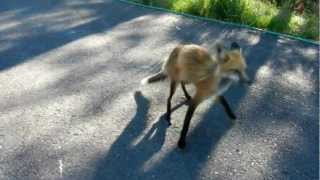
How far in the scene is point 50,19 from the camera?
6449 millimetres

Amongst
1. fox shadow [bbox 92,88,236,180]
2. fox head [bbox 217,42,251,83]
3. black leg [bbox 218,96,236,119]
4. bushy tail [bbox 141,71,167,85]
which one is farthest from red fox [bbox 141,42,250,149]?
bushy tail [bbox 141,71,167,85]

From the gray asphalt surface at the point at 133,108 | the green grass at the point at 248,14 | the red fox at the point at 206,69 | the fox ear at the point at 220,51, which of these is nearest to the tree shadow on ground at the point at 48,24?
the gray asphalt surface at the point at 133,108

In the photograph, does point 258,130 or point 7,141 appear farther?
point 258,130

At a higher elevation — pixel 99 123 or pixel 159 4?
pixel 159 4

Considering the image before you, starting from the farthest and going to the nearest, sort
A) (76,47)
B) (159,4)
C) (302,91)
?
(159,4) < (76,47) < (302,91)

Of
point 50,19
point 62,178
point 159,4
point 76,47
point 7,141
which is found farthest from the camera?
Result: point 159,4

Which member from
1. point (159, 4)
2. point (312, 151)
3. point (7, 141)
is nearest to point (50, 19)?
point (159, 4)

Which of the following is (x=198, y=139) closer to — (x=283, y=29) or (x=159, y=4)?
(x=283, y=29)

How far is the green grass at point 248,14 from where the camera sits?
6.50m

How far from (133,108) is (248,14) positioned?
11.0 feet

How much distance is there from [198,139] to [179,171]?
1.62 ft

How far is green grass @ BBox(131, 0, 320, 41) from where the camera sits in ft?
21.3

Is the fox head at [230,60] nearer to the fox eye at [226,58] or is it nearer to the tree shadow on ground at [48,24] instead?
the fox eye at [226,58]

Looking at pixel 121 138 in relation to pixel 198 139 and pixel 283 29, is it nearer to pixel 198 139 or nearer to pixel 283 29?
pixel 198 139
